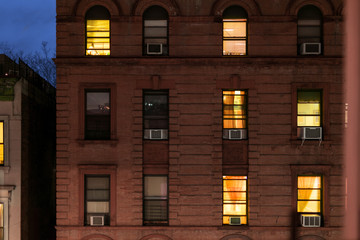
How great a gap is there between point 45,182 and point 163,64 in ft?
25.6

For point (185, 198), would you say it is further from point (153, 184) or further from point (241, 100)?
point (241, 100)

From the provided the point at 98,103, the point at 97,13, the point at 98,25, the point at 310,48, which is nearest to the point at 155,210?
the point at 98,103

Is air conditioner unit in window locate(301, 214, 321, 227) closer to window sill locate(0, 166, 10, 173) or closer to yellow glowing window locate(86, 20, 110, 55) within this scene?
yellow glowing window locate(86, 20, 110, 55)

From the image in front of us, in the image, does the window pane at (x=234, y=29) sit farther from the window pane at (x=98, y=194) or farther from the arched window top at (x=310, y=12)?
the window pane at (x=98, y=194)

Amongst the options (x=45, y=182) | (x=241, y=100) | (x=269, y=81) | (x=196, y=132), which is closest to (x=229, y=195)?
(x=196, y=132)

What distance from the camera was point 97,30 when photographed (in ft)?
34.2

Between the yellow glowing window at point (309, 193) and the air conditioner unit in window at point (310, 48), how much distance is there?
180 inches

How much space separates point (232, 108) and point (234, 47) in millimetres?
2301

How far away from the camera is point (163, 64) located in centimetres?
1013

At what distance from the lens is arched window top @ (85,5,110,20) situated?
1040 centimetres

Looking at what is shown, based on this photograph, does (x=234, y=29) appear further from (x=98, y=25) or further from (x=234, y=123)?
(x=98, y=25)

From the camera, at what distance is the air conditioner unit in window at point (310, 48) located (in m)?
10.0

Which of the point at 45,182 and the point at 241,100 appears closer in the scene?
the point at 241,100

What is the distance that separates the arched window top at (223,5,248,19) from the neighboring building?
799cm
